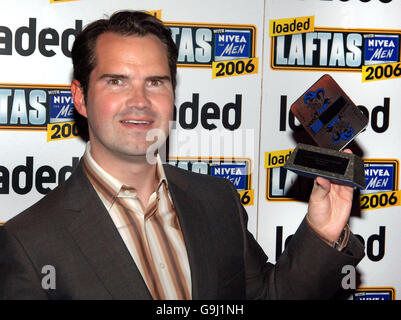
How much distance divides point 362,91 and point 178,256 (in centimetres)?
154

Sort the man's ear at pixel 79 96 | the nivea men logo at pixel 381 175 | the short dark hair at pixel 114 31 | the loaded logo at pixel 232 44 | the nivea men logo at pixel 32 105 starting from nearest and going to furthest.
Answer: the short dark hair at pixel 114 31, the man's ear at pixel 79 96, the nivea men logo at pixel 32 105, the loaded logo at pixel 232 44, the nivea men logo at pixel 381 175

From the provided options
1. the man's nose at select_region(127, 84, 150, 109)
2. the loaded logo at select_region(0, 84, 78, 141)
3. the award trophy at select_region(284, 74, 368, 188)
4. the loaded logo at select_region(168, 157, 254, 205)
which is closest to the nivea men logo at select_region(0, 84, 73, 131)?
the loaded logo at select_region(0, 84, 78, 141)

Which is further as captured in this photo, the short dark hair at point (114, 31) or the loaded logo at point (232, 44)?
the loaded logo at point (232, 44)

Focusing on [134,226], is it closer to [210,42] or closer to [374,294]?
[210,42]

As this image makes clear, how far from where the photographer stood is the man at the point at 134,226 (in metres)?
1.35

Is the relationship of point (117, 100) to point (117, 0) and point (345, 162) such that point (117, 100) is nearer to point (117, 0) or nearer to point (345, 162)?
point (345, 162)

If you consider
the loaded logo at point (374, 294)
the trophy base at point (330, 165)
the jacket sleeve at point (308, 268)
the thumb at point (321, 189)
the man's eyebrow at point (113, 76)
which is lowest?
the loaded logo at point (374, 294)

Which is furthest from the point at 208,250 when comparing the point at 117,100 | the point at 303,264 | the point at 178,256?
the point at 117,100

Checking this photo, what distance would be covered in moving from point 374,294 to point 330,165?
4.88 ft

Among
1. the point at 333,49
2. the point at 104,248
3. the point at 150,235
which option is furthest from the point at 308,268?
the point at 333,49

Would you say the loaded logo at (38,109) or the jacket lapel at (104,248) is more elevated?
the loaded logo at (38,109)

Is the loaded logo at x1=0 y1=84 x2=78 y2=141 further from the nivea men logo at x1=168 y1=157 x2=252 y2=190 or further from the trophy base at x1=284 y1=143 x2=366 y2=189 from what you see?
the trophy base at x1=284 y1=143 x2=366 y2=189

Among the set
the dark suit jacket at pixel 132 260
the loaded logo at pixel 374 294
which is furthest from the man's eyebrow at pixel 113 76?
the loaded logo at pixel 374 294

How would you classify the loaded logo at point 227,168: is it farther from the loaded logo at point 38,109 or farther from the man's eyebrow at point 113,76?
the man's eyebrow at point 113,76
